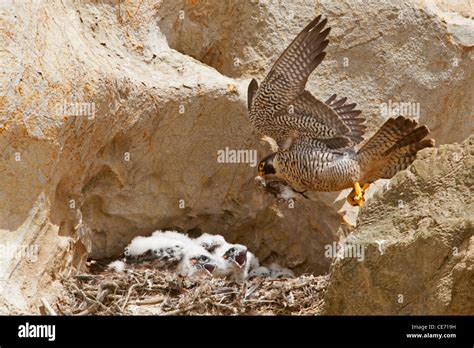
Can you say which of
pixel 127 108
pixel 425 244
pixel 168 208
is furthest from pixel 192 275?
pixel 425 244

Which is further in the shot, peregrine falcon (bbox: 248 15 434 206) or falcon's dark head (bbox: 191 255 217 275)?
falcon's dark head (bbox: 191 255 217 275)

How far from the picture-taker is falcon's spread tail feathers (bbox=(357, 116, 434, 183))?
8266 millimetres

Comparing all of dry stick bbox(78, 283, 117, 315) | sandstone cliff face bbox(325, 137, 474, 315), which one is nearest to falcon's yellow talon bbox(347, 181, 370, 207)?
dry stick bbox(78, 283, 117, 315)

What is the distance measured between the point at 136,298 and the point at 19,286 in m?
1.09

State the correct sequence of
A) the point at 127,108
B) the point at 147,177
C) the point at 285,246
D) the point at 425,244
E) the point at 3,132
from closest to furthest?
the point at 425,244 < the point at 3,132 < the point at 127,108 < the point at 147,177 < the point at 285,246

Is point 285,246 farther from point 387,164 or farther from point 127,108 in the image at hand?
point 127,108

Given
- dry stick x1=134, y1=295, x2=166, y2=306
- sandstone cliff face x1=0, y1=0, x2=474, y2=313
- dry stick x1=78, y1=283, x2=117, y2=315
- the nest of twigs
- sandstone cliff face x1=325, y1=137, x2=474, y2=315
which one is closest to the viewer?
sandstone cliff face x1=325, y1=137, x2=474, y2=315

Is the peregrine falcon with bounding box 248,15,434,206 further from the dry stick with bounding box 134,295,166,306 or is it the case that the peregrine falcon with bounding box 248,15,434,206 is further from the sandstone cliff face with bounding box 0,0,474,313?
the dry stick with bounding box 134,295,166,306

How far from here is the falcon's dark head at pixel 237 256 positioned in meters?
8.72

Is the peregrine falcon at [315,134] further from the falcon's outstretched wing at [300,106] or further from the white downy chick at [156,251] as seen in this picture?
the white downy chick at [156,251]

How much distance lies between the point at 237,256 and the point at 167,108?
1.28m

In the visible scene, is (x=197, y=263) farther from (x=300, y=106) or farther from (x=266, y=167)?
(x=300, y=106)

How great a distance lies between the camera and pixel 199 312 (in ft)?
25.6

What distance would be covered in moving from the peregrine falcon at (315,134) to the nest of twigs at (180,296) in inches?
33.1
